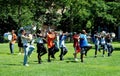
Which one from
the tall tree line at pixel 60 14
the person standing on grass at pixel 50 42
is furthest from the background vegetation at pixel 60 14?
the person standing on grass at pixel 50 42

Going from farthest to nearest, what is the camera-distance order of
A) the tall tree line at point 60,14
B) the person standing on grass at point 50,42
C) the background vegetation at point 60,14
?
the background vegetation at point 60,14
the tall tree line at point 60,14
the person standing on grass at point 50,42

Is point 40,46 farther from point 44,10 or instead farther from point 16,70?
point 44,10

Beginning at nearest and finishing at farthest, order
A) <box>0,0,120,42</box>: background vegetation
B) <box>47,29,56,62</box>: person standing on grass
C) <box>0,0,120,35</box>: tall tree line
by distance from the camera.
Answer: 1. <box>47,29,56,62</box>: person standing on grass
2. <box>0,0,120,35</box>: tall tree line
3. <box>0,0,120,42</box>: background vegetation

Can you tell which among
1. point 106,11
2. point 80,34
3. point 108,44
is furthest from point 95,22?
point 80,34

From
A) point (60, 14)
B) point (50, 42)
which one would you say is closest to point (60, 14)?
point (60, 14)

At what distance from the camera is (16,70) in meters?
19.5

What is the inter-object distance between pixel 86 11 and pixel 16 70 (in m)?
51.6

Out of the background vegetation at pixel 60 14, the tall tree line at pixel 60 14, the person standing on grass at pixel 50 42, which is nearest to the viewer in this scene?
the person standing on grass at pixel 50 42

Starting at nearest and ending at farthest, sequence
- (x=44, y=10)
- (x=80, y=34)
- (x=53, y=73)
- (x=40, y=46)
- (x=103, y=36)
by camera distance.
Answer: (x=53, y=73)
(x=40, y=46)
(x=80, y=34)
(x=103, y=36)
(x=44, y=10)

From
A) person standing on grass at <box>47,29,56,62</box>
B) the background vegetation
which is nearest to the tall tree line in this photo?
the background vegetation

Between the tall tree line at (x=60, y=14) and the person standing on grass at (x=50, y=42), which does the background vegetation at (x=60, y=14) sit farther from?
the person standing on grass at (x=50, y=42)

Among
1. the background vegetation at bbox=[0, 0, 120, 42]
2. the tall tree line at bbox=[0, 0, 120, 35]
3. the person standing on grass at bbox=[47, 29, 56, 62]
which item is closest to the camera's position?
the person standing on grass at bbox=[47, 29, 56, 62]

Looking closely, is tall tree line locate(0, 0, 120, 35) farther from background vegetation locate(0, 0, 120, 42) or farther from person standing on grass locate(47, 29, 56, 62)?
person standing on grass locate(47, 29, 56, 62)

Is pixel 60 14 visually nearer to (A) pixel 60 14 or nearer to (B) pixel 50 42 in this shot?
(A) pixel 60 14
